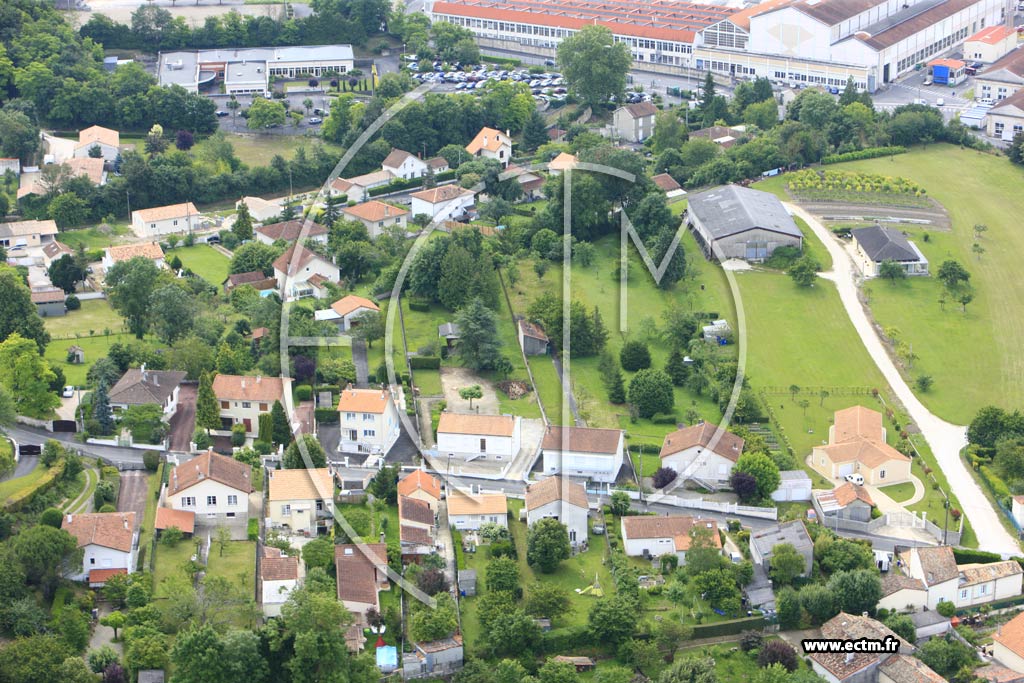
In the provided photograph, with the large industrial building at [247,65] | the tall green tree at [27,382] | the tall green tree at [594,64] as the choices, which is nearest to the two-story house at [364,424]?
the tall green tree at [27,382]

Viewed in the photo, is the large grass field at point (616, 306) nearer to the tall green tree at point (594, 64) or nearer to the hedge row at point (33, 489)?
the hedge row at point (33, 489)

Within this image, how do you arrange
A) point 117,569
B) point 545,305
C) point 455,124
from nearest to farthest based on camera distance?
point 117,569
point 545,305
point 455,124

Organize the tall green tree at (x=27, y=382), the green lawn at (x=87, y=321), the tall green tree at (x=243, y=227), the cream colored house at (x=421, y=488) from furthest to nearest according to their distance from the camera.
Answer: the tall green tree at (x=243, y=227) → the green lawn at (x=87, y=321) → the tall green tree at (x=27, y=382) → the cream colored house at (x=421, y=488)

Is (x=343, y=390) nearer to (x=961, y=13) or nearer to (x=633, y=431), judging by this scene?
(x=633, y=431)

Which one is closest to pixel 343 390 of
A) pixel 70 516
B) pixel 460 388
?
pixel 460 388

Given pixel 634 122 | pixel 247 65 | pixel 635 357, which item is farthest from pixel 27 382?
pixel 247 65

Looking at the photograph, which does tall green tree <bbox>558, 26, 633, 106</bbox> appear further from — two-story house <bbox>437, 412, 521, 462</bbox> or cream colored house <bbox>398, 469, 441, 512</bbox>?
cream colored house <bbox>398, 469, 441, 512</bbox>
